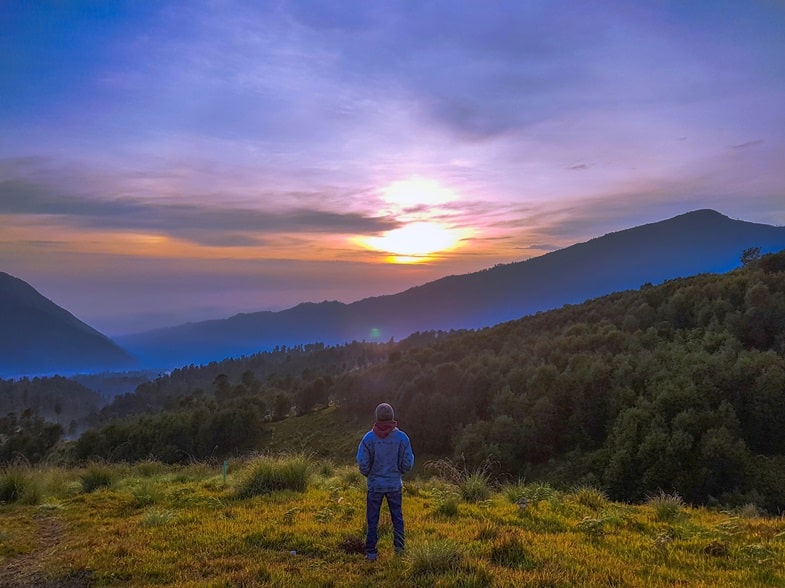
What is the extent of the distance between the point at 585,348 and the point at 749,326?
11487 millimetres

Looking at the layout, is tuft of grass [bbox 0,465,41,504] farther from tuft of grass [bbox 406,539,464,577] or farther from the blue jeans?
tuft of grass [bbox 406,539,464,577]

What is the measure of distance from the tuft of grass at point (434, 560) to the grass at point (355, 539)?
0.02m

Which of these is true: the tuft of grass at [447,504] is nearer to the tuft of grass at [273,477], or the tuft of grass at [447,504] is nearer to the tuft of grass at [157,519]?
the tuft of grass at [273,477]

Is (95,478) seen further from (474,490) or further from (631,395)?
(631,395)

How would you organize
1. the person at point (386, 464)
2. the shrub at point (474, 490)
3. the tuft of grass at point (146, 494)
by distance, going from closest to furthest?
1. the person at point (386, 464)
2. the shrub at point (474, 490)
3. the tuft of grass at point (146, 494)

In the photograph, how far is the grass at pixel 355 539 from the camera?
5.82 meters

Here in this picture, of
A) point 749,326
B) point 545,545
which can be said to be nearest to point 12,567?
point 545,545

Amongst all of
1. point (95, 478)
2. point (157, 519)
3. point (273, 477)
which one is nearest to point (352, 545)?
point (157, 519)

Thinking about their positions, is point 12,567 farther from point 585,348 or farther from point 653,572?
point 585,348

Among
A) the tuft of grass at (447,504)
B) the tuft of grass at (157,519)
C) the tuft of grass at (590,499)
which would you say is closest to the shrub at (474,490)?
the tuft of grass at (447,504)

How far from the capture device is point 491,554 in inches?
250

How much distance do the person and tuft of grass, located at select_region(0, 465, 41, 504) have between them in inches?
364

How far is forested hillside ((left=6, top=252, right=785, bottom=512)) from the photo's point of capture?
71.5 ft

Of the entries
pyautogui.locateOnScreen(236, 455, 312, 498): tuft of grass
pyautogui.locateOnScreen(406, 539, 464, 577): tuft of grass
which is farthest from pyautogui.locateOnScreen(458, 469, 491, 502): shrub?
pyautogui.locateOnScreen(406, 539, 464, 577): tuft of grass
